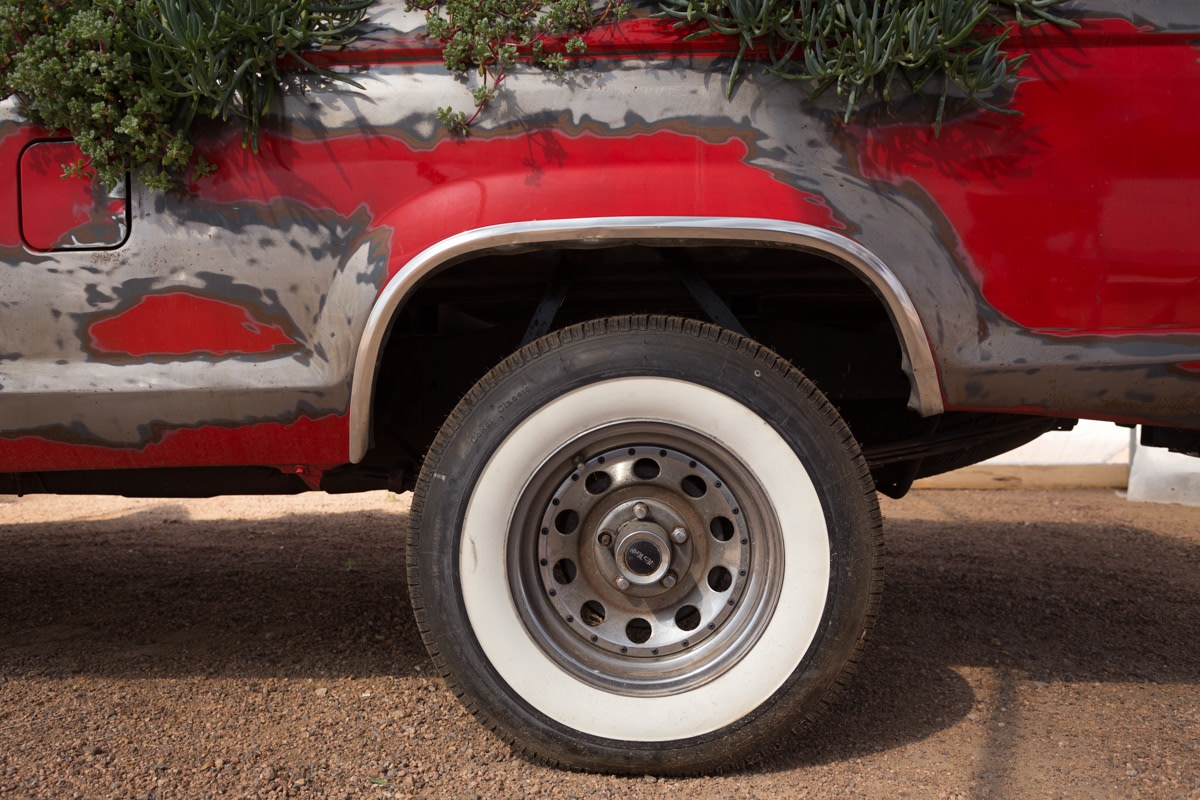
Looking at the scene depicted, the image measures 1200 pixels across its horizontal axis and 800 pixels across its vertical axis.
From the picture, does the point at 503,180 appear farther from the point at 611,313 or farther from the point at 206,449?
the point at 206,449

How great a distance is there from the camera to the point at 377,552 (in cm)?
439

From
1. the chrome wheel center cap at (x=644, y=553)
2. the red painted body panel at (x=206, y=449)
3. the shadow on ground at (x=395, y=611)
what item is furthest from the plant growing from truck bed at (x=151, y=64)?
the shadow on ground at (x=395, y=611)

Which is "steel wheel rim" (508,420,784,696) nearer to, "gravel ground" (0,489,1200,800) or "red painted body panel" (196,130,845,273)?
"gravel ground" (0,489,1200,800)

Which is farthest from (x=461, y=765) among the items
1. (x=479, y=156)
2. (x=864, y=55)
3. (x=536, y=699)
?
(x=864, y=55)

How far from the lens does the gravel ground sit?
2104 mm

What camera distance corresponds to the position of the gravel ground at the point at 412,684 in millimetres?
2104

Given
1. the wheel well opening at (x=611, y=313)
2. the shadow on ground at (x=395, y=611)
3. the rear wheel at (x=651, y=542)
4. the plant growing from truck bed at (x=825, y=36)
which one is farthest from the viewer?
the shadow on ground at (x=395, y=611)

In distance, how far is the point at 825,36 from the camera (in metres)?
1.99

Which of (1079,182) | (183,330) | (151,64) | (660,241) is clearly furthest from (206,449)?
(1079,182)

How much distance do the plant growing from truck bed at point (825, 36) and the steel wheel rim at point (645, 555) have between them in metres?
0.79

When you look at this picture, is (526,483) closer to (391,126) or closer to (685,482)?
(685,482)

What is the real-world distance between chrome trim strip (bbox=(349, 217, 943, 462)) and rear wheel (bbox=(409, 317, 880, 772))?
21 centimetres

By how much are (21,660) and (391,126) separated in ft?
6.33

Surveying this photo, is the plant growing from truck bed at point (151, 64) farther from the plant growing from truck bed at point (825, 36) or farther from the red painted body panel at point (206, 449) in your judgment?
the red painted body panel at point (206, 449)
